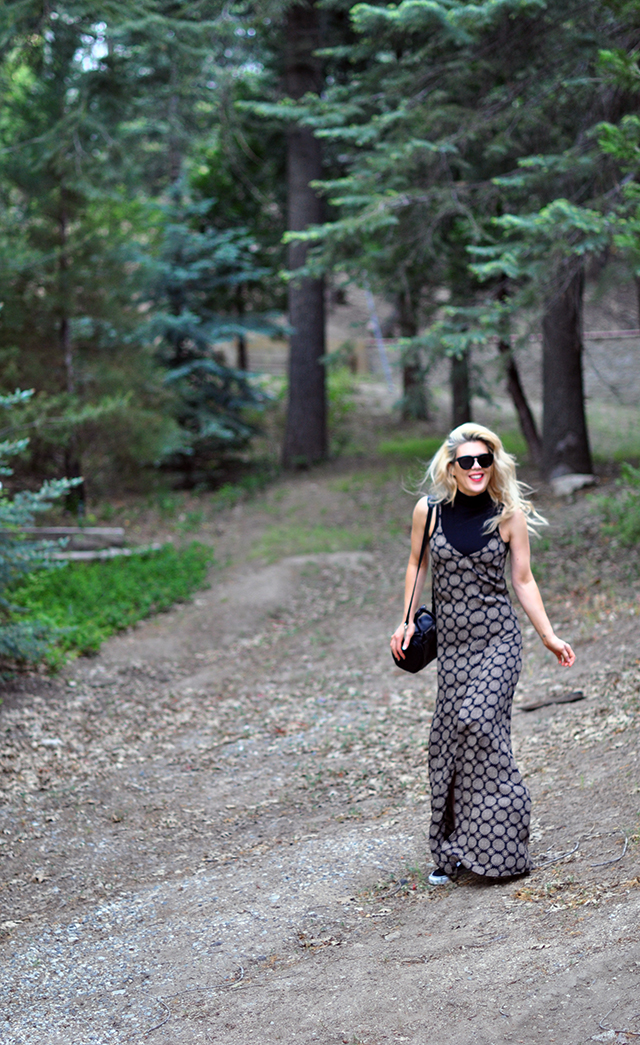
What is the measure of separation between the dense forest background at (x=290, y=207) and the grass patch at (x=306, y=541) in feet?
7.21

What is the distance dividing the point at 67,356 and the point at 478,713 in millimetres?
10234

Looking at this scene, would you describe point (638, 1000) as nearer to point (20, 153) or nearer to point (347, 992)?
point (347, 992)

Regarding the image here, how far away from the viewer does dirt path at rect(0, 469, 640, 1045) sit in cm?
338

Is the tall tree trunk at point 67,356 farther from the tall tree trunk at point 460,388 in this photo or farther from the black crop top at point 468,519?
the black crop top at point 468,519

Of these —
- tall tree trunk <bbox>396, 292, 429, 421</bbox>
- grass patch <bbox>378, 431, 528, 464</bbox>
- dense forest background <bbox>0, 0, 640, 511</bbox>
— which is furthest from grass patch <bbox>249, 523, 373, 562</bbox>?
grass patch <bbox>378, 431, 528, 464</bbox>

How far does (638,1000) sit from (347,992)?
1.11 m

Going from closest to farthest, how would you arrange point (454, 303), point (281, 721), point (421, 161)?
1. point (281, 721)
2. point (421, 161)
3. point (454, 303)

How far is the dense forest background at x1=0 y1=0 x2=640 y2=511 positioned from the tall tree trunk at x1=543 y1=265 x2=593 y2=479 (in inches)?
→ 1.5

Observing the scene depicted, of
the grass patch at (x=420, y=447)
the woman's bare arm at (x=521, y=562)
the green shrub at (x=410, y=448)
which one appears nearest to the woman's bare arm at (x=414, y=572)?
the woman's bare arm at (x=521, y=562)

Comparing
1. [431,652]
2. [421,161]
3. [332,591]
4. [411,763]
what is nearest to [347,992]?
[431,652]

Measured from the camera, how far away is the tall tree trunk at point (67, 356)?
12461mm

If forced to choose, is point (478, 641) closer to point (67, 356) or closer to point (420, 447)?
point (67, 356)

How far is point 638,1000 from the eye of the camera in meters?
2.98

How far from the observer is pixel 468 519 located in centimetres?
420
